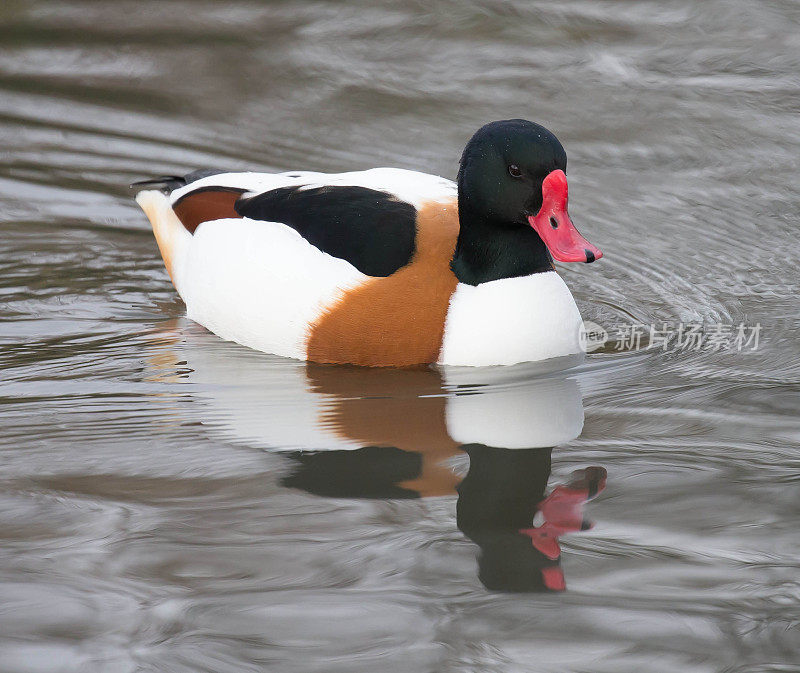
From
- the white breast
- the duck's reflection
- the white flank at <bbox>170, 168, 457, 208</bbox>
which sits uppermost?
the white flank at <bbox>170, 168, 457, 208</bbox>

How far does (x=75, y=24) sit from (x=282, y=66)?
1.69 metres

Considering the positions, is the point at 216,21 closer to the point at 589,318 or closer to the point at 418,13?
the point at 418,13

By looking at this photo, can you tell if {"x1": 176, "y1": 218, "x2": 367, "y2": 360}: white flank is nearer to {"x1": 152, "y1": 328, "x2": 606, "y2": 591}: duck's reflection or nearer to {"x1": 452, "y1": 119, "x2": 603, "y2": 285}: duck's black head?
{"x1": 152, "y1": 328, "x2": 606, "y2": 591}: duck's reflection

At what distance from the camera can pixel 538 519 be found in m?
3.91

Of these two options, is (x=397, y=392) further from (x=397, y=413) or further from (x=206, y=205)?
(x=206, y=205)

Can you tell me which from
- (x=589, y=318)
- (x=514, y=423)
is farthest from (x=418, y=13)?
(x=514, y=423)

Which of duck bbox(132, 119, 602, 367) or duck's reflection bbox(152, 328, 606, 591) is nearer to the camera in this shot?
duck's reflection bbox(152, 328, 606, 591)

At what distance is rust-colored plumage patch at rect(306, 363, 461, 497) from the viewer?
14.0 feet

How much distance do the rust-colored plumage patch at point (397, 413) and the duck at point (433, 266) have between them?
0.26 feet

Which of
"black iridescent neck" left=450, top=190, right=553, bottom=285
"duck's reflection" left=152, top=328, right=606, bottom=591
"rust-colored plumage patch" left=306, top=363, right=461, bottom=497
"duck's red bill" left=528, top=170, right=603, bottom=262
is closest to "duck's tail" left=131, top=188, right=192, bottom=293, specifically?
"duck's reflection" left=152, top=328, right=606, bottom=591

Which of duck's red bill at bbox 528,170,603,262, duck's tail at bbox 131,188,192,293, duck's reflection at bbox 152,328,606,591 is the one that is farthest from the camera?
duck's tail at bbox 131,188,192,293

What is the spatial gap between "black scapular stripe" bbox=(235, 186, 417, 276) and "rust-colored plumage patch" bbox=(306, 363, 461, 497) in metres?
0.42

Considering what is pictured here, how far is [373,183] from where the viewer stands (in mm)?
5477

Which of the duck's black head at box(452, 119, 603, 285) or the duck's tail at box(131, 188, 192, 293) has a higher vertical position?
the duck's black head at box(452, 119, 603, 285)
